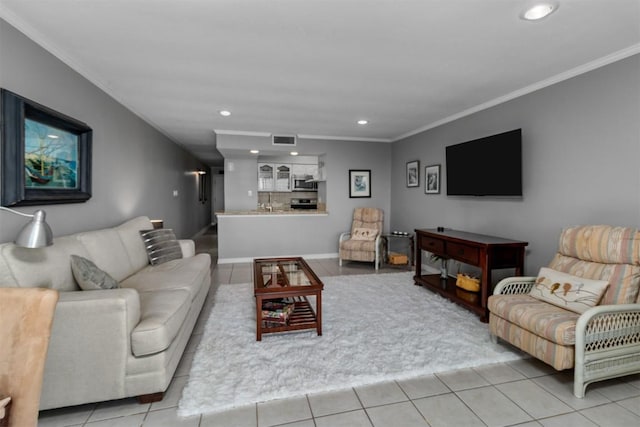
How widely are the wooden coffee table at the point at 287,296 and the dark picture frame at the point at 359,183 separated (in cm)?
283

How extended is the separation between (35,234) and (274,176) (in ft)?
20.7

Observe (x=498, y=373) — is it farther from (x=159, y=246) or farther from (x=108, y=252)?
(x=159, y=246)

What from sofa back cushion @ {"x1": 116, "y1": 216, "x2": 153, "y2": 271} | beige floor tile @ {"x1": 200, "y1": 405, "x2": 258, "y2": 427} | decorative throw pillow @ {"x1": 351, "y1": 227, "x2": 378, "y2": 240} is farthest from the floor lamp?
decorative throw pillow @ {"x1": 351, "y1": 227, "x2": 378, "y2": 240}

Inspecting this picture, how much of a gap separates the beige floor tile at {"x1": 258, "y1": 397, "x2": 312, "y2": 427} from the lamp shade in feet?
4.67

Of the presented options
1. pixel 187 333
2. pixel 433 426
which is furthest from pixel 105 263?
pixel 433 426

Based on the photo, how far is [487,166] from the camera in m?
3.53

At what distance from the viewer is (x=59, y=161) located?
2.41m

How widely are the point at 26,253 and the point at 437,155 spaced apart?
4685 mm

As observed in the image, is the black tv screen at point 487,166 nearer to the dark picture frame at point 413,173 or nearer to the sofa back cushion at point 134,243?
the dark picture frame at point 413,173

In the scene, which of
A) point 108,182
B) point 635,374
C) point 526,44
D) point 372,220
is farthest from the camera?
point 372,220

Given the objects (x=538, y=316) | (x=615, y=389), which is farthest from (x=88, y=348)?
(x=615, y=389)

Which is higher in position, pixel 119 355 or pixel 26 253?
pixel 26 253

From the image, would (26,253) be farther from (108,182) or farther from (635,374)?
(635,374)

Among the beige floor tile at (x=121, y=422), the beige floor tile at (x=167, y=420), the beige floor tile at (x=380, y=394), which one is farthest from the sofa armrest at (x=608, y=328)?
the beige floor tile at (x=121, y=422)
